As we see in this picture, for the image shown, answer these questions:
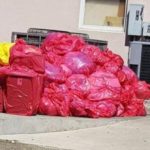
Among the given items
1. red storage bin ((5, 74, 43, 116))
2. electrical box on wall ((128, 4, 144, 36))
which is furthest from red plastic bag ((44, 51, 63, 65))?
electrical box on wall ((128, 4, 144, 36))

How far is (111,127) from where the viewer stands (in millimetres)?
8719

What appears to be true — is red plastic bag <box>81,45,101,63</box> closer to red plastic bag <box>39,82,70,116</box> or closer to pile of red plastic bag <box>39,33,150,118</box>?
pile of red plastic bag <box>39,33,150,118</box>

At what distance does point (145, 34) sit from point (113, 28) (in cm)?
69

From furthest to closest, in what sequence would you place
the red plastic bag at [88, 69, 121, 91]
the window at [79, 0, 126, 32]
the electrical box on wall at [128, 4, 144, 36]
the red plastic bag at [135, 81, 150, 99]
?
the window at [79, 0, 126, 32] < the electrical box on wall at [128, 4, 144, 36] < the red plastic bag at [135, 81, 150, 99] < the red plastic bag at [88, 69, 121, 91]

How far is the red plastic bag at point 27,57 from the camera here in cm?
878

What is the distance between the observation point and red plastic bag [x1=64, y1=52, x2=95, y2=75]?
9359mm

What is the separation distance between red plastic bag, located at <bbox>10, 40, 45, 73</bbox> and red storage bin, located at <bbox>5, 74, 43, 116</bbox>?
0.20 meters

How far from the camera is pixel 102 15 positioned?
476 inches

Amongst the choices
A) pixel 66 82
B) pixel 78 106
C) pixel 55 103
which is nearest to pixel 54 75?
pixel 66 82

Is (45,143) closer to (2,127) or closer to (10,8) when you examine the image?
(2,127)

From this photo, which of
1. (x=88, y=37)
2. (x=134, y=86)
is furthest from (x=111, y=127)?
(x=88, y=37)

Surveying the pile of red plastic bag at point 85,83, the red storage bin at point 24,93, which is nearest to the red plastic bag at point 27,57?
the red storage bin at point 24,93

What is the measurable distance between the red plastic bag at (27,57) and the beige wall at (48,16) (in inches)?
109

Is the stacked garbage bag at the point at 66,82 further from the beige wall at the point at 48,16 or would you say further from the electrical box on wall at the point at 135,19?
the beige wall at the point at 48,16
